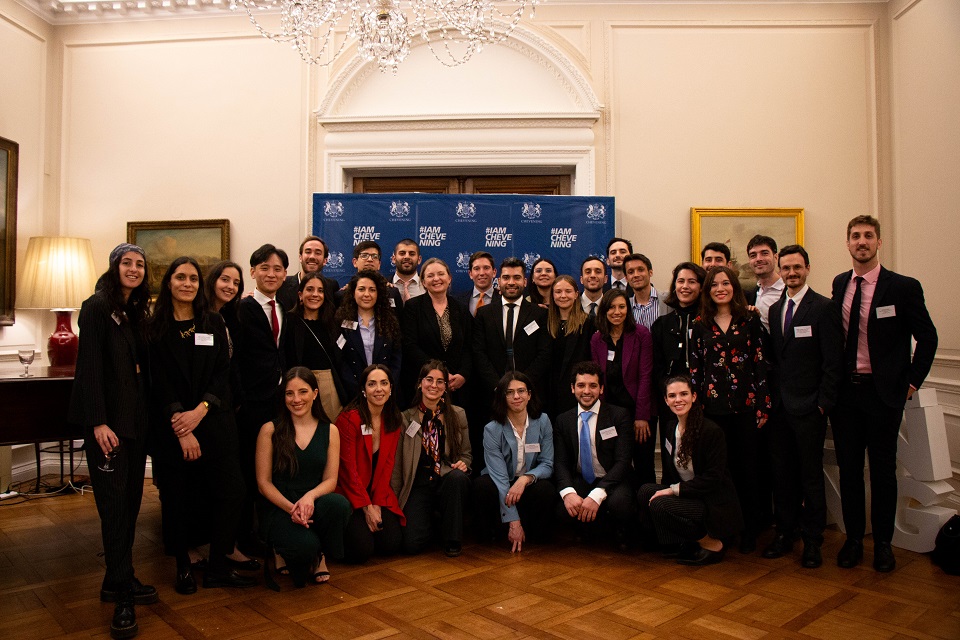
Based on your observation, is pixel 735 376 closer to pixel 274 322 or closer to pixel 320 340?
pixel 320 340

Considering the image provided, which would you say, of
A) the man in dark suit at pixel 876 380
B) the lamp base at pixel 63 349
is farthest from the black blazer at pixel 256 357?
the man in dark suit at pixel 876 380

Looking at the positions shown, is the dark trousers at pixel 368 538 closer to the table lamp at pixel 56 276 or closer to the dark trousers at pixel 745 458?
the dark trousers at pixel 745 458

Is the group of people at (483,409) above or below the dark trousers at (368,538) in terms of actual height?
above

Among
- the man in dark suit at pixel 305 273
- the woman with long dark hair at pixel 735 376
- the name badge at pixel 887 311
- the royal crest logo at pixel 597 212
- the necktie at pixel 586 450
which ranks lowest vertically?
the necktie at pixel 586 450

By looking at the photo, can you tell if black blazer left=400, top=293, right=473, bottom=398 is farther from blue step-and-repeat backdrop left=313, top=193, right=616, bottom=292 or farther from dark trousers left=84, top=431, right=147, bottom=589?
dark trousers left=84, top=431, right=147, bottom=589

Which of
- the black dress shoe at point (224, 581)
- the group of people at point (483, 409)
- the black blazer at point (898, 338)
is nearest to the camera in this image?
the group of people at point (483, 409)

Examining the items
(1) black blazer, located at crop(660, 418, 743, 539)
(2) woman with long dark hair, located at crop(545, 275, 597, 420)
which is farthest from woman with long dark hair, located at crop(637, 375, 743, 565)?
(2) woman with long dark hair, located at crop(545, 275, 597, 420)

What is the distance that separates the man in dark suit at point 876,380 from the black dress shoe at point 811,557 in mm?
110

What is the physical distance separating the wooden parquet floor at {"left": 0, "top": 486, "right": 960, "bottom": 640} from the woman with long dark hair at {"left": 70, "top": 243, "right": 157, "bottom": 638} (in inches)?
11.3

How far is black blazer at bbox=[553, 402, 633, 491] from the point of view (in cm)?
358

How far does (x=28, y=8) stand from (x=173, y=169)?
186 cm

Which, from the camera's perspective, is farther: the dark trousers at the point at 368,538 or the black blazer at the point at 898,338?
the dark trousers at the point at 368,538

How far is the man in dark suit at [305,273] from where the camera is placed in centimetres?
377

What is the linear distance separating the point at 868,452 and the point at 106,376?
351 cm
